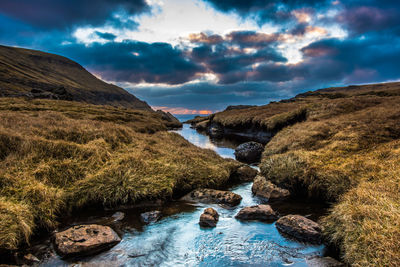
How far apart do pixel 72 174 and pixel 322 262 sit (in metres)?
11.1

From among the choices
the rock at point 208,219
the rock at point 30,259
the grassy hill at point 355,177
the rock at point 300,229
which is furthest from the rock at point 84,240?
the grassy hill at point 355,177

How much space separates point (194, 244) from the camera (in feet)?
24.4

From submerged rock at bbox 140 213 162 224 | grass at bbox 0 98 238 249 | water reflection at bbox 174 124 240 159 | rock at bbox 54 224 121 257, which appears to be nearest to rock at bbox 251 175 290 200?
grass at bbox 0 98 238 249

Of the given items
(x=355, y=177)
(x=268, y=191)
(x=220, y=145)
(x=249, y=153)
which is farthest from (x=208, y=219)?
(x=220, y=145)

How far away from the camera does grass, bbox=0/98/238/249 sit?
764 cm

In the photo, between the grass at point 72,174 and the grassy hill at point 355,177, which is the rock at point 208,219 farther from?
the grassy hill at point 355,177

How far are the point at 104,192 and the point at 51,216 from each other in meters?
2.22

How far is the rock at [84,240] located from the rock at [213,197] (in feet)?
15.7

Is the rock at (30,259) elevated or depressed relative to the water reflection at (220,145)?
depressed

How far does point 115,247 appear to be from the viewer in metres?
6.97

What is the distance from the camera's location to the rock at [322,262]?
19.5ft

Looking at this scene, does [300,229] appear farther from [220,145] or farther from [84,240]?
[220,145]

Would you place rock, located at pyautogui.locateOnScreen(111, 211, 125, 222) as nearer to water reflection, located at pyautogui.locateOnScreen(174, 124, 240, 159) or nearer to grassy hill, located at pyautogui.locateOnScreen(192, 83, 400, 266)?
grassy hill, located at pyautogui.locateOnScreen(192, 83, 400, 266)

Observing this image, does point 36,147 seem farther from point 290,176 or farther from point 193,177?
point 290,176
